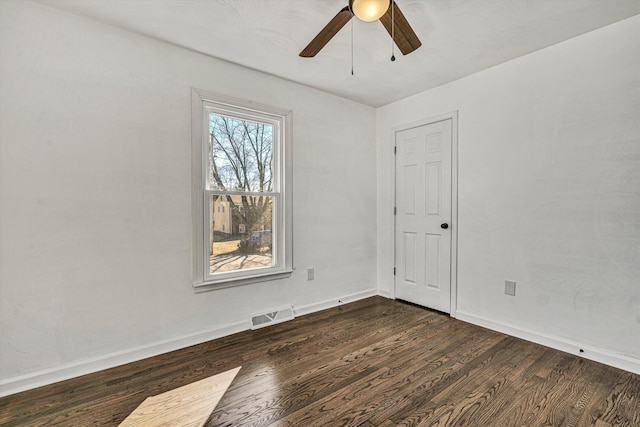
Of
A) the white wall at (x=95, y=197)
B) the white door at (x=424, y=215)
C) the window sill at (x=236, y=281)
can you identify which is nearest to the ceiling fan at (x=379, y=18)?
the white wall at (x=95, y=197)

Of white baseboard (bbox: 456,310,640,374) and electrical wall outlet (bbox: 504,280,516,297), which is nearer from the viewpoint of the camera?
white baseboard (bbox: 456,310,640,374)

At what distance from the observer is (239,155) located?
2.89 m

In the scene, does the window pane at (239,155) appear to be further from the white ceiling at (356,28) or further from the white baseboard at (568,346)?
the white baseboard at (568,346)

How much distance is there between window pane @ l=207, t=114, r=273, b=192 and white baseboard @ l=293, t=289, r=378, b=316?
4.41ft

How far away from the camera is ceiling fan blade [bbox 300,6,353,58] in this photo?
1.65 m

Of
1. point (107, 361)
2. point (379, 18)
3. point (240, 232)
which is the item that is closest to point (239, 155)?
point (240, 232)

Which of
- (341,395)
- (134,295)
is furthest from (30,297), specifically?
(341,395)

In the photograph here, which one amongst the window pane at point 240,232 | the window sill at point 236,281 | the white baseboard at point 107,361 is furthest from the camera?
the window pane at point 240,232

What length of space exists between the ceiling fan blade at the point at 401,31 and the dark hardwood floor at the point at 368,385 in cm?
218

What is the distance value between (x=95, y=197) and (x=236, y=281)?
1294 millimetres

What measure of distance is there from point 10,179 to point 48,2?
119 cm

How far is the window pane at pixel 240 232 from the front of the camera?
274 cm

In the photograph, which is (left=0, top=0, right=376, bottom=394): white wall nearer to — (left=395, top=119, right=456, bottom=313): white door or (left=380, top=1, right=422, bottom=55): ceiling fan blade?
(left=380, top=1, right=422, bottom=55): ceiling fan blade

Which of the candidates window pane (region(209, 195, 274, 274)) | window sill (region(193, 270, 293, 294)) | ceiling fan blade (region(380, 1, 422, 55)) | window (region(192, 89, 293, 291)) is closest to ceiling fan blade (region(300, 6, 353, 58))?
ceiling fan blade (region(380, 1, 422, 55))
